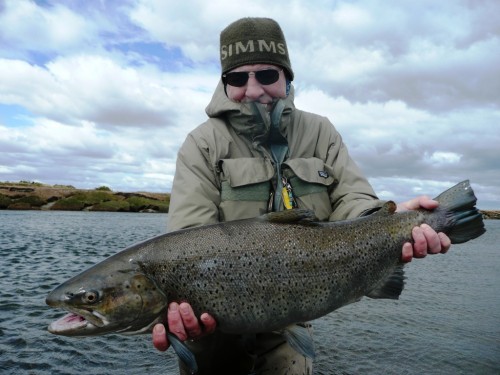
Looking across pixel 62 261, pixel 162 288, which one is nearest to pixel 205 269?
pixel 162 288

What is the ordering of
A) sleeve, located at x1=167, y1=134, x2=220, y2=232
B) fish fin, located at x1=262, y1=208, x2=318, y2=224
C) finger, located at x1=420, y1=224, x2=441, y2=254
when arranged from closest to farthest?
fish fin, located at x1=262, y1=208, x2=318, y2=224, finger, located at x1=420, y1=224, x2=441, y2=254, sleeve, located at x1=167, y1=134, x2=220, y2=232

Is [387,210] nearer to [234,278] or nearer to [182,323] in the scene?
[234,278]

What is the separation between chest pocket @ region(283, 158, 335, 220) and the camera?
4047mm

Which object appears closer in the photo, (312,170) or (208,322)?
(208,322)

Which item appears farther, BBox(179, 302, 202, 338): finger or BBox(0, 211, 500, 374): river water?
BBox(0, 211, 500, 374): river water

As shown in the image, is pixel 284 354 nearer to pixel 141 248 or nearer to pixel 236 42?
pixel 141 248

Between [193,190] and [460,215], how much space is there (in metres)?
2.03

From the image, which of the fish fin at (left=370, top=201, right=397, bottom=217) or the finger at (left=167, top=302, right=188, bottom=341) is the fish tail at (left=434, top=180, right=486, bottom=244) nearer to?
the fish fin at (left=370, top=201, right=397, bottom=217)

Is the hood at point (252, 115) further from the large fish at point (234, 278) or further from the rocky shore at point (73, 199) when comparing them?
the rocky shore at point (73, 199)

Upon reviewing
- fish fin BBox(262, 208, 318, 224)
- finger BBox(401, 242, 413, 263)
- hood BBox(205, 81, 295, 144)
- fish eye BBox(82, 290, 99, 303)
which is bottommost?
fish eye BBox(82, 290, 99, 303)

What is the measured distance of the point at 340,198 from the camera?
419 cm

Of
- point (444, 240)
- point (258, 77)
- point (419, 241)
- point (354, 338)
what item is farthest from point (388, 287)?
point (354, 338)

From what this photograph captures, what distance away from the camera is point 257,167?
4004 mm

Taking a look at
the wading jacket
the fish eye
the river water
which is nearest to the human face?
the wading jacket
